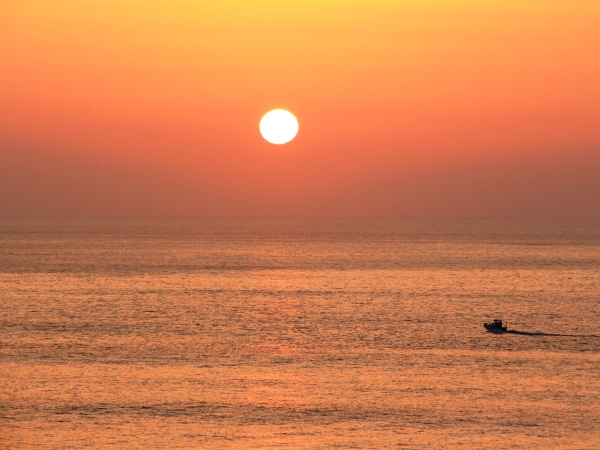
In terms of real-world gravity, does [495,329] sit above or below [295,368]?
above

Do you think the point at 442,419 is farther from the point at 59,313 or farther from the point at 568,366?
the point at 59,313

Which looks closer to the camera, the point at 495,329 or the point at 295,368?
the point at 295,368

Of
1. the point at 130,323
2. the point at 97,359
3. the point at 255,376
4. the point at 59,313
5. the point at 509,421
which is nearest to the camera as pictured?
the point at 509,421

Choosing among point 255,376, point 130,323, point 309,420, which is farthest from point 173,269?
point 309,420

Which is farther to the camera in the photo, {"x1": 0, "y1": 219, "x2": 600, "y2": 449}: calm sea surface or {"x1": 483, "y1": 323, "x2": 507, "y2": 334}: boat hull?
{"x1": 483, "y1": 323, "x2": 507, "y2": 334}: boat hull

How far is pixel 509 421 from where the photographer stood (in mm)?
48812

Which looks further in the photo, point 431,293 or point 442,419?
point 431,293

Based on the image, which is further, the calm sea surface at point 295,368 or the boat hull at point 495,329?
the boat hull at point 495,329

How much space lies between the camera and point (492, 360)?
66.2 metres

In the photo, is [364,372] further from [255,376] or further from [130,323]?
[130,323]

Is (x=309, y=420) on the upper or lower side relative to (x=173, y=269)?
lower

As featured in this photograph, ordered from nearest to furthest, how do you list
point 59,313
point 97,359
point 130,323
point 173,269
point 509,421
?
1. point 509,421
2. point 97,359
3. point 130,323
4. point 59,313
5. point 173,269

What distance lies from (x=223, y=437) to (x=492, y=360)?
27.7 m

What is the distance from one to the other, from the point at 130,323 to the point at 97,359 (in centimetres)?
2031
